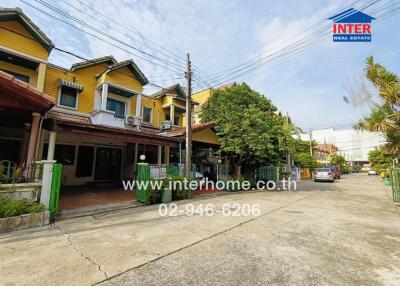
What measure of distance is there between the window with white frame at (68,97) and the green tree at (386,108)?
1590 cm

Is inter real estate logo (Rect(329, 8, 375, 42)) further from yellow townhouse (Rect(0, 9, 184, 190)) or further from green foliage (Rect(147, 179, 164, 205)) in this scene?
green foliage (Rect(147, 179, 164, 205))

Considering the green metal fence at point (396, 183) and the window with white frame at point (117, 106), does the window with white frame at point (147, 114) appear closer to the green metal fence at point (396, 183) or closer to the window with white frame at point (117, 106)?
the window with white frame at point (117, 106)

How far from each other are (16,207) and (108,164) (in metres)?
9.54

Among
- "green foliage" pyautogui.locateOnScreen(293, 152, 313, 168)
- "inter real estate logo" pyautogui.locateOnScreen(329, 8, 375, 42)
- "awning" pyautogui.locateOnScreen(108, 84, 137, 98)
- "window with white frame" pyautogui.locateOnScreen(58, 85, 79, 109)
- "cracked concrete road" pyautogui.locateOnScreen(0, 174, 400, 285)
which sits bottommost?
"cracked concrete road" pyautogui.locateOnScreen(0, 174, 400, 285)

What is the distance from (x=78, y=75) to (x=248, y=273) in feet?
48.3

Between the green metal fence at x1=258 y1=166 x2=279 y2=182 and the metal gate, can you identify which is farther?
the green metal fence at x1=258 y1=166 x2=279 y2=182

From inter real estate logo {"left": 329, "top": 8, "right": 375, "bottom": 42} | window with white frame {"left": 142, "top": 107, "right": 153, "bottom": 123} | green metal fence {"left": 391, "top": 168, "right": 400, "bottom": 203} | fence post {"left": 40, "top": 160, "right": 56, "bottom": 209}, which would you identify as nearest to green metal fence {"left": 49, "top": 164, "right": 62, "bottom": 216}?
fence post {"left": 40, "top": 160, "right": 56, "bottom": 209}

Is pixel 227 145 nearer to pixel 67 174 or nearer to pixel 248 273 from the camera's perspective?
pixel 67 174

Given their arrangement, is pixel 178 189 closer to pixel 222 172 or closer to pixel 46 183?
pixel 222 172

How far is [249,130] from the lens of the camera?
14211 millimetres

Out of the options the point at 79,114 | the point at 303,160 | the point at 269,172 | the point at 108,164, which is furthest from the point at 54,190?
the point at 303,160

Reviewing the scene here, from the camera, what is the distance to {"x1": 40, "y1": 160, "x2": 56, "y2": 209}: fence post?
652cm

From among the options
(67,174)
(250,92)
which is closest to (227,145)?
(250,92)

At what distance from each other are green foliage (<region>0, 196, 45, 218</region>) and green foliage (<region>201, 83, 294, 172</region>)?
1076 centimetres
